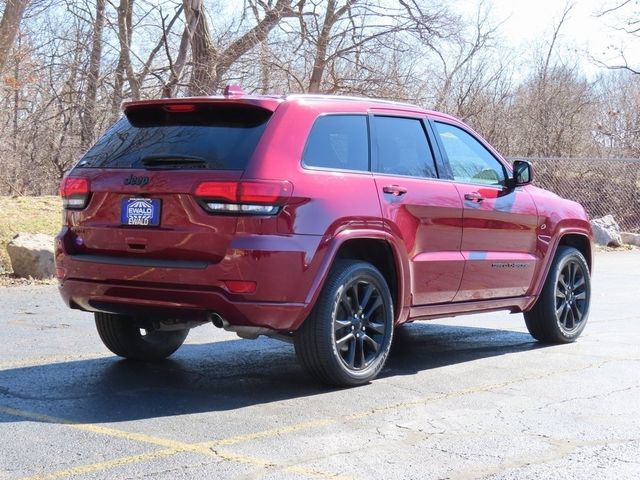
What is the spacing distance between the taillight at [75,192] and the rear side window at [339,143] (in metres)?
1.42

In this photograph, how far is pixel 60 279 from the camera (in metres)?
6.51

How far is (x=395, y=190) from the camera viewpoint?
6691mm

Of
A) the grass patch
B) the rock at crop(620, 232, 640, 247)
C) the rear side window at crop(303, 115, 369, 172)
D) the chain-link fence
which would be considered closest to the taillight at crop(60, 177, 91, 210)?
the rear side window at crop(303, 115, 369, 172)

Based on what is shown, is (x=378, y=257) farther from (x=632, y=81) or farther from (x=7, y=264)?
(x=632, y=81)

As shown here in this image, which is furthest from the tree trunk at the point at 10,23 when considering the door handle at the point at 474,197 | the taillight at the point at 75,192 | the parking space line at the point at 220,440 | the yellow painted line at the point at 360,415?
the yellow painted line at the point at 360,415

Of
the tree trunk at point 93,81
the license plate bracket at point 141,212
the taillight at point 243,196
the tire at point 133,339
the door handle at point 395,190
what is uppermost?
the tree trunk at point 93,81

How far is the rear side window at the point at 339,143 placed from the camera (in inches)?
249

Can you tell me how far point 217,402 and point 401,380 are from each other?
1.46m

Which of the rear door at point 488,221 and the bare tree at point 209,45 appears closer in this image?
the rear door at point 488,221

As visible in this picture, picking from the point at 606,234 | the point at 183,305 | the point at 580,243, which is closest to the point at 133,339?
the point at 183,305

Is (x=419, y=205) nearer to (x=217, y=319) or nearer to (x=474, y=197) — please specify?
(x=474, y=197)

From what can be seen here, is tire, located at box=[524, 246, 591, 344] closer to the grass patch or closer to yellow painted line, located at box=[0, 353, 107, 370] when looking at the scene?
yellow painted line, located at box=[0, 353, 107, 370]

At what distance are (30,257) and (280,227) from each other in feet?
21.5

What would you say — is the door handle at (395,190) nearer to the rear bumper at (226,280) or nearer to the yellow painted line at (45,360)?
the rear bumper at (226,280)
